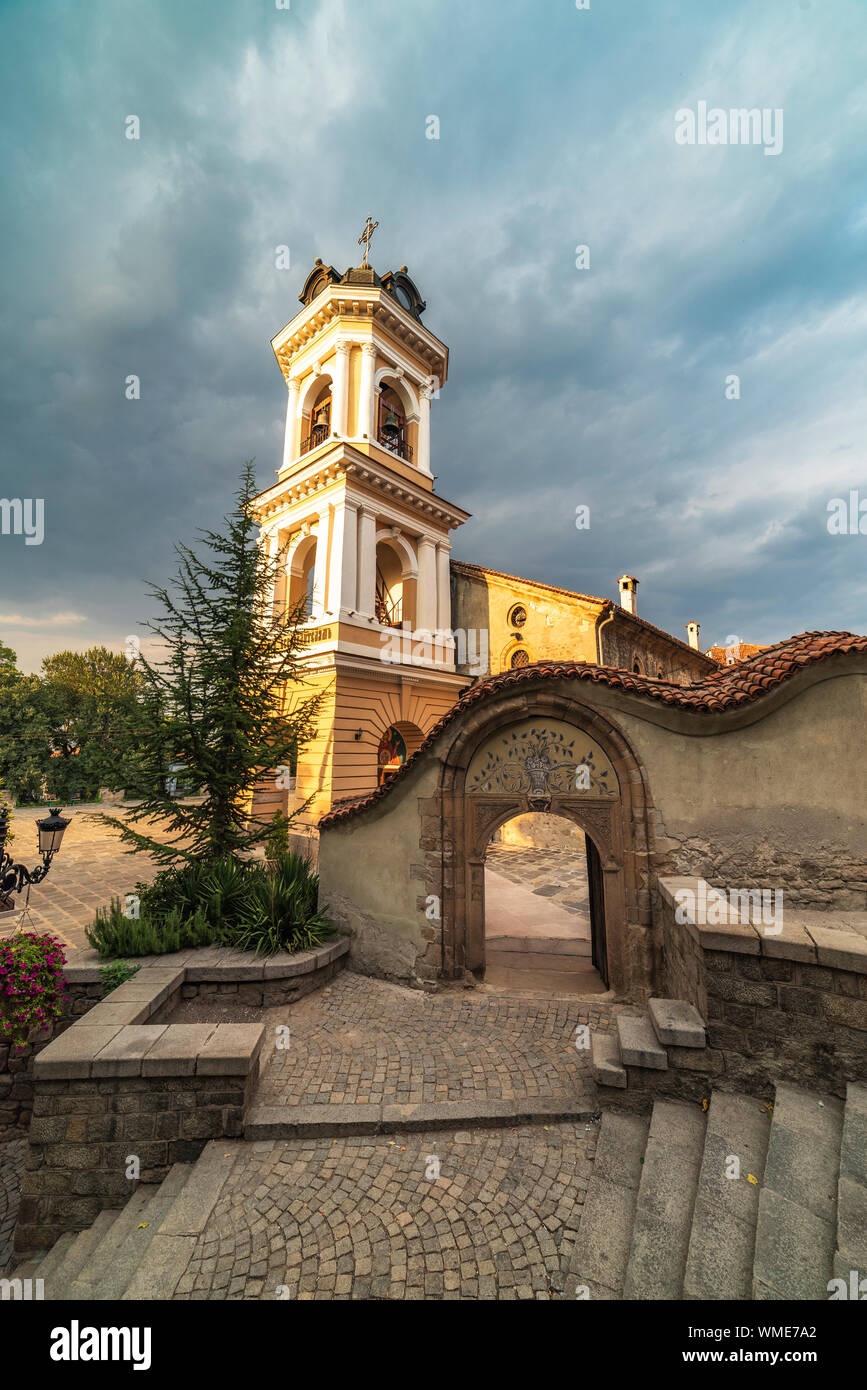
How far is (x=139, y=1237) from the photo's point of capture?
135 inches

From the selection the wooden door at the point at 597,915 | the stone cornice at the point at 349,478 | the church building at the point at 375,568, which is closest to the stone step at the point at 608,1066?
the wooden door at the point at 597,915

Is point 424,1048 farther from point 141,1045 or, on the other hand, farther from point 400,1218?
point 141,1045

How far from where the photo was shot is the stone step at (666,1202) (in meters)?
2.75

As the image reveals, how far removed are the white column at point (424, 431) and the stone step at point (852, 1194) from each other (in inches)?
734

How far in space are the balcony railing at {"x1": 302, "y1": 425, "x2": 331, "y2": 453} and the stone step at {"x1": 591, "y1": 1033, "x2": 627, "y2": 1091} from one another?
18.3 m

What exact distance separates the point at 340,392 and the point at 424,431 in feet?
12.4

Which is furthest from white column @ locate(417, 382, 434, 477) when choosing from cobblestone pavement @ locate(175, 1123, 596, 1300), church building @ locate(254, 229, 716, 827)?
cobblestone pavement @ locate(175, 1123, 596, 1300)

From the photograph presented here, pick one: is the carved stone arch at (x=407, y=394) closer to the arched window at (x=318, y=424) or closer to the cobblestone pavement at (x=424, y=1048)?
the arched window at (x=318, y=424)

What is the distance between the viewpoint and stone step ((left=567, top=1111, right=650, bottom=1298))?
9.30ft

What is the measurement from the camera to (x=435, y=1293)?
110 inches

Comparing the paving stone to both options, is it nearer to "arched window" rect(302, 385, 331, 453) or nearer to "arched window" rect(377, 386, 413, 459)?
"arched window" rect(377, 386, 413, 459)

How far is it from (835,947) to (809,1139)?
1.24 meters
